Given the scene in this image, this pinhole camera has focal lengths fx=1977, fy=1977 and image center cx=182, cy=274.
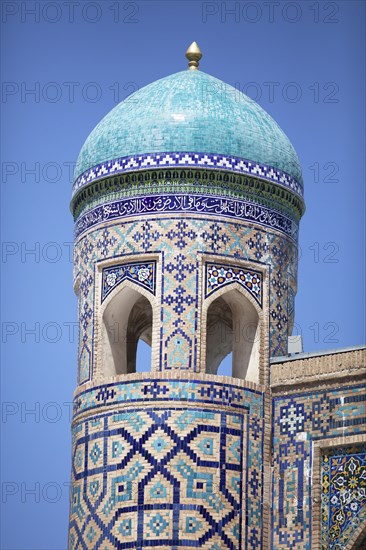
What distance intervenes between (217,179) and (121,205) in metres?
1.06

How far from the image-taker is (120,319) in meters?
21.2

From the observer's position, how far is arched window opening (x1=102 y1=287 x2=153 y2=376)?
2092 centimetres

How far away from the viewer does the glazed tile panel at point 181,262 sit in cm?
2034

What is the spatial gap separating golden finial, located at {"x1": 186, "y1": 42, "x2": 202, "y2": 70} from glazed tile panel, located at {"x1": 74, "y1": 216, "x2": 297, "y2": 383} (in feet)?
7.23

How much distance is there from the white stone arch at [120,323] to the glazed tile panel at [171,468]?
0.56m

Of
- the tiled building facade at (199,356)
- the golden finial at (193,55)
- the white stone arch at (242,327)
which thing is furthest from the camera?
the golden finial at (193,55)

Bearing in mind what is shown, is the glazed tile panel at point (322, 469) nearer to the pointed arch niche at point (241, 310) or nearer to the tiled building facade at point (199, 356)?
the tiled building facade at point (199, 356)

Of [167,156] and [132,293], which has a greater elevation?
[167,156]

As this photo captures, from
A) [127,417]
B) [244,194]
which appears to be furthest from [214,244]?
[127,417]

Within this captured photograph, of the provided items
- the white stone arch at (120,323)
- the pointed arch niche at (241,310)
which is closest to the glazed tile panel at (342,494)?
the pointed arch niche at (241,310)

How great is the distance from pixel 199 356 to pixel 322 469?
5.65 ft

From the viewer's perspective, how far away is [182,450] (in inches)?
779

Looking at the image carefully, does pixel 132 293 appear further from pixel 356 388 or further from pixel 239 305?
pixel 356 388

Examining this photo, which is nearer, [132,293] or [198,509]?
[198,509]
